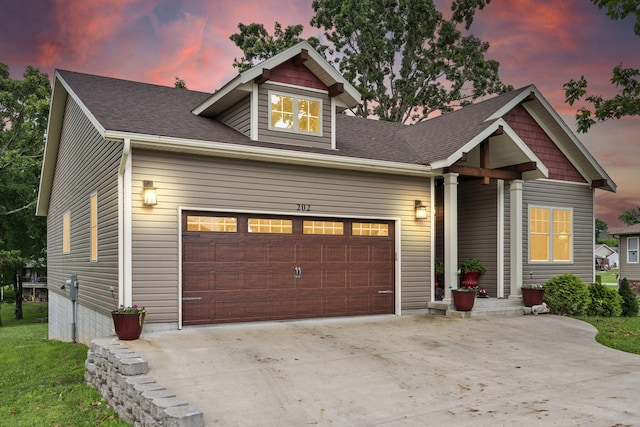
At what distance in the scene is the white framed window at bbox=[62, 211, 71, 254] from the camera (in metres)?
13.8

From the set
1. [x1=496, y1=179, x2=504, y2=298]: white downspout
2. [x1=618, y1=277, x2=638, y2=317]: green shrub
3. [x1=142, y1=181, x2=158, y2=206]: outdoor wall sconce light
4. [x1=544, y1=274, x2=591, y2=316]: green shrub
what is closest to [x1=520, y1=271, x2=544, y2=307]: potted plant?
[x1=544, y1=274, x2=591, y2=316]: green shrub

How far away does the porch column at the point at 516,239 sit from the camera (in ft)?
40.2

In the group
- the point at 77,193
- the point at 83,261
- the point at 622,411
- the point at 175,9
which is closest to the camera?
the point at 622,411

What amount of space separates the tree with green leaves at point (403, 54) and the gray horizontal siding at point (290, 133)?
15.8m

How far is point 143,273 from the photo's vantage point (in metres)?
8.65

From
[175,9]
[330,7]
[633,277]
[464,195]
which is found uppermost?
[330,7]

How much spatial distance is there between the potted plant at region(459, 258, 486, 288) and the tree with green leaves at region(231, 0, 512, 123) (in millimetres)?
15245

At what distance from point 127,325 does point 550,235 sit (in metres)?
10.8

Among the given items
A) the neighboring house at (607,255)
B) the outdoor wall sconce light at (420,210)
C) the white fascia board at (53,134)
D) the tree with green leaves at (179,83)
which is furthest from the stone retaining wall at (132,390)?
the neighboring house at (607,255)

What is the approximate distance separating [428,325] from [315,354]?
3.35 m

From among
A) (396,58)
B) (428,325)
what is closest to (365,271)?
(428,325)

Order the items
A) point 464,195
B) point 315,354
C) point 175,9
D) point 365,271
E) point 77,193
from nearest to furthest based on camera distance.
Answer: point 315,354 → point 365,271 → point 77,193 → point 464,195 → point 175,9

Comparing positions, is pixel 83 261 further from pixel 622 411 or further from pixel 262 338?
pixel 622 411

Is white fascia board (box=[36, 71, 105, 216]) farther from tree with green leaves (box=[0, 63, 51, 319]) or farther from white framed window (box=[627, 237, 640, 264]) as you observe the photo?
white framed window (box=[627, 237, 640, 264])
